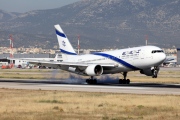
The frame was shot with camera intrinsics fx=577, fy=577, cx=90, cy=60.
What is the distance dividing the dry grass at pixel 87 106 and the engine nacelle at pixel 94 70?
62.0ft

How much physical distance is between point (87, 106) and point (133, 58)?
29231mm

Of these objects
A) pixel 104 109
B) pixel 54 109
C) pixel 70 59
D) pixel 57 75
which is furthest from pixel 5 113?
pixel 57 75

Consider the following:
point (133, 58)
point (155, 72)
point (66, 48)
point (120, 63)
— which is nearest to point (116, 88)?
point (155, 72)

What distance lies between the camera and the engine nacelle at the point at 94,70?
70.9 m

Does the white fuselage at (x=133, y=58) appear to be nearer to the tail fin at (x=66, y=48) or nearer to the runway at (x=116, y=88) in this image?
the runway at (x=116, y=88)

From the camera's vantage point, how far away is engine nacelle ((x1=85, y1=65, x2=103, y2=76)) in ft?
233

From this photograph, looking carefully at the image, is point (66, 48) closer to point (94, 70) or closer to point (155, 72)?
point (94, 70)

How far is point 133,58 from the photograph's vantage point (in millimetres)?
70000

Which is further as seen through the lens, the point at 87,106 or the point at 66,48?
the point at 66,48

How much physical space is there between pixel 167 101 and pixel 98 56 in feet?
101

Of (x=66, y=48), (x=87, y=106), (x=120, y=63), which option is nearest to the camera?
(x=87, y=106)

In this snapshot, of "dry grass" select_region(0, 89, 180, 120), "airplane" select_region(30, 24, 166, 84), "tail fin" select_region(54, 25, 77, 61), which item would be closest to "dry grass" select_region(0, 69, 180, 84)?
"tail fin" select_region(54, 25, 77, 61)

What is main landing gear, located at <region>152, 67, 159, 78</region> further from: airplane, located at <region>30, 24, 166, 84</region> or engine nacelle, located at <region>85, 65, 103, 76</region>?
engine nacelle, located at <region>85, 65, 103, 76</region>

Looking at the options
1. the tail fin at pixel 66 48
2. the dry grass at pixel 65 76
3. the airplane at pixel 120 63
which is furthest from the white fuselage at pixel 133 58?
the dry grass at pixel 65 76
